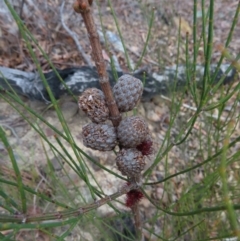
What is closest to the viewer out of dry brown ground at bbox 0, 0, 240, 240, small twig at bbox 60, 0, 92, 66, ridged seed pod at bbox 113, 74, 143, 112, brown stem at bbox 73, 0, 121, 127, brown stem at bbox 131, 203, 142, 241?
brown stem at bbox 73, 0, 121, 127

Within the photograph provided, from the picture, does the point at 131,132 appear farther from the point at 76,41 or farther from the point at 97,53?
the point at 76,41

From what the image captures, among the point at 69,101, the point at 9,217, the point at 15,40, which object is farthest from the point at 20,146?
the point at 9,217

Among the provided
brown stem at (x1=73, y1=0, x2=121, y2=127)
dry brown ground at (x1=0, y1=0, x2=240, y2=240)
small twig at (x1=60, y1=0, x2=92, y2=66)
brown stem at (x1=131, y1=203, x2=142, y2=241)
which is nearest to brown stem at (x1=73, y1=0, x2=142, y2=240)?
brown stem at (x1=73, y1=0, x2=121, y2=127)

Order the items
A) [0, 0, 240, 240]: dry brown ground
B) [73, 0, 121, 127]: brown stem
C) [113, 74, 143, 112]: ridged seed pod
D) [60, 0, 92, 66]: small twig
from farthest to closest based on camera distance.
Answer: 1. [60, 0, 92, 66]: small twig
2. [0, 0, 240, 240]: dry brown ground
3. [113, 74, 143, 112]: ridged seed pod
4. [73, 0, 121, 127]: brown stem

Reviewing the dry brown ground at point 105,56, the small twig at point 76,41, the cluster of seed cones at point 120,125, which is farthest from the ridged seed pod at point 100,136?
the small twig at point 76,41

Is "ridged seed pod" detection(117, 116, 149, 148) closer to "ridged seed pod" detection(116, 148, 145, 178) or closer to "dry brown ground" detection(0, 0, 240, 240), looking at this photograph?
"ridged seed pod" detection(116, 148, 145, 178)

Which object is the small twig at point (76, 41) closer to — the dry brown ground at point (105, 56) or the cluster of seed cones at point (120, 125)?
the dry brown ground at point (105, 56)

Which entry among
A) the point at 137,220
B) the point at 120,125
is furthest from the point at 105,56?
the point at 120,125

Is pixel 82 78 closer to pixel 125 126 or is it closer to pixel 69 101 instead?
pixel 69 101

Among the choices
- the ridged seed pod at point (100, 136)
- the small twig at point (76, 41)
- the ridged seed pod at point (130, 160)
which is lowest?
the ridged seed pod at point (130, 160)
